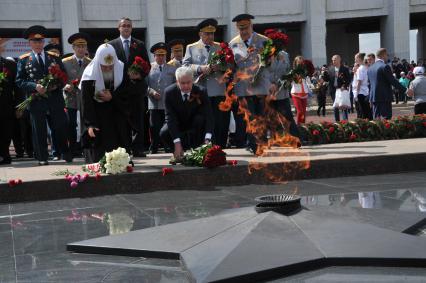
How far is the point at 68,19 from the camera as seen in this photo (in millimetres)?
31469

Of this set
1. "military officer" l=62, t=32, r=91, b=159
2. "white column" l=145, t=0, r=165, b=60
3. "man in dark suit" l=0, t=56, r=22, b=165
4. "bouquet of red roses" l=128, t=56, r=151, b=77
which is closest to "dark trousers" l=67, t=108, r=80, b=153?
"military officer" l=62, t=32, r=91, b=159

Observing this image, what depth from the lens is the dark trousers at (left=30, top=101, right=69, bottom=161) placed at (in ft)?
28.4

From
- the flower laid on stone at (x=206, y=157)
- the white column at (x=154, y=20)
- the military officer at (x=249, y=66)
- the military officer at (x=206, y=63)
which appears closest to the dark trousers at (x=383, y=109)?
the military officer at (x=206, y=63)

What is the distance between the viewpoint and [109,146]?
7.81 metres

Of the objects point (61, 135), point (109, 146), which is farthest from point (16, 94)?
point (109, 146)

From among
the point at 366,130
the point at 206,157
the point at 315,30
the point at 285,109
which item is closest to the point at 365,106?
the point at 366,130

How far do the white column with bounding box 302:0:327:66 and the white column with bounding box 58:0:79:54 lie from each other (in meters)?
12.3

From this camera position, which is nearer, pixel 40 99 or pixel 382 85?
pixel 40 99

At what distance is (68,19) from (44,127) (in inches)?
946

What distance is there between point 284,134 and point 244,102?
0.88 m

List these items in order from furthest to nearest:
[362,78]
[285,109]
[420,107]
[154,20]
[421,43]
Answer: [421,43], [154,20], [362,78], [420,107], [285,109]

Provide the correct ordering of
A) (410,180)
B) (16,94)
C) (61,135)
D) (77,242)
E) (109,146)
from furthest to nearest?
(16,94)
(61,135)
(109,146)
(410,180)
(77,242)

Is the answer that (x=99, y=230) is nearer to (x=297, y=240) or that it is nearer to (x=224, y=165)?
(x=297, y=240)

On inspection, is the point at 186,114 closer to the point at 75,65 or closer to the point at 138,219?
the point at 138,219
